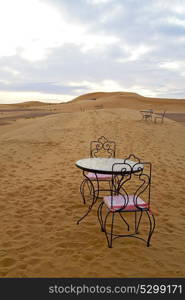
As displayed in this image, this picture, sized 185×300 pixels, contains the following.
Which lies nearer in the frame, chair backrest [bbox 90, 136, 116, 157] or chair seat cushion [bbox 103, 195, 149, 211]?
chair seat cushion [bbox 103, 195, 149, 211]

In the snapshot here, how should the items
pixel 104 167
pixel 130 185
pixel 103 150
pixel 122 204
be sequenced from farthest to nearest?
pixel 103 150, pixel 130 185, pixel 104 167, pixel 122 204

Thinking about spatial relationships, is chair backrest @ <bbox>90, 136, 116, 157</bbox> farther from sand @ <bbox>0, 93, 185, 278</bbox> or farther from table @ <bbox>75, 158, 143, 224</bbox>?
table @ <bbox>75, 158, 143, 224</bbox>

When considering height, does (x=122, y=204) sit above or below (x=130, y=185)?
above

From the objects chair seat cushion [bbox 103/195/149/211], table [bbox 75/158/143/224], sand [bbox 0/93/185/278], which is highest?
table [bbox 75/158/143/224]

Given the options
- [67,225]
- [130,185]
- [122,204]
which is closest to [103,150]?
[130,185]

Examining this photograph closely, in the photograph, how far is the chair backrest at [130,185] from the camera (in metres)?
3.35

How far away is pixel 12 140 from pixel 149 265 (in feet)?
30.3

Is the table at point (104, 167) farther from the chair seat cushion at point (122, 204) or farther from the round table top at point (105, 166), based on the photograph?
the chair seat cushion at point (122, 204)

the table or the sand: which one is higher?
the table

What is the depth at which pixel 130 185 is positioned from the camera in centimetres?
578

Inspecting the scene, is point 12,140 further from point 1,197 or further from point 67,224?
point 67,224

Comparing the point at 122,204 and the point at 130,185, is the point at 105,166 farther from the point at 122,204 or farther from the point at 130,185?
the point at 130,185

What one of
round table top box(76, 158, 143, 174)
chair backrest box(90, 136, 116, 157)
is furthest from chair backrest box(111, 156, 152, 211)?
A: chair backrest box(90, 136, 116, 157)

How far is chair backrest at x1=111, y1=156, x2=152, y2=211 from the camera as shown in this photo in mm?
3346
